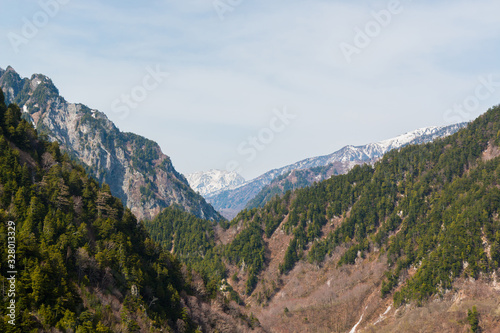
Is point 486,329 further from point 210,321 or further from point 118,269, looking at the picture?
point 118,269

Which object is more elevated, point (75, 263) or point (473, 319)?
point (75, 263)

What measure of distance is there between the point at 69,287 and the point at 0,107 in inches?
3401

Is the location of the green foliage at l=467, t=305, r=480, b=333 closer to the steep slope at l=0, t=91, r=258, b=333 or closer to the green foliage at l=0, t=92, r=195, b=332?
the steep slope at l=0, t=91, r=258, b=333

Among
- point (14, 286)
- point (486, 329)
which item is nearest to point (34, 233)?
point (14, 286)

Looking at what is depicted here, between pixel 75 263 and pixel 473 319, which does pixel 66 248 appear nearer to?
pixel 75 263

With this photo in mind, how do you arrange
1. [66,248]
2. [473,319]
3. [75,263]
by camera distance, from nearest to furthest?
[75,263]
[66,248]
[473,319]

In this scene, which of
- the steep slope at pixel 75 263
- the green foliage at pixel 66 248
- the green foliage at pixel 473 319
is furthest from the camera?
the green foliage at pixel 473 319

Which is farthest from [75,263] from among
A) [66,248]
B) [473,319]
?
[473,319]

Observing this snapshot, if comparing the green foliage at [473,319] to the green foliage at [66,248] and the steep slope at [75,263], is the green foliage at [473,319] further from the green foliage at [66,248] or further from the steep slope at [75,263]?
the green foliage at [66,248]

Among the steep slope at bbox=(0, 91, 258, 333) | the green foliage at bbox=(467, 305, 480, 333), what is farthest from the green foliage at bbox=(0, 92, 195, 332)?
the green foliage at bbox=(467, 305, 480, 333)

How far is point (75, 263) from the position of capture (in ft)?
336

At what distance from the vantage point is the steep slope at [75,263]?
270ft

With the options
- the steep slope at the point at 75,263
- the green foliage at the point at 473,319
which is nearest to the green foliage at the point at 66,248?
the steep slope at the point at 75,263

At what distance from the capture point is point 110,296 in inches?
4109
